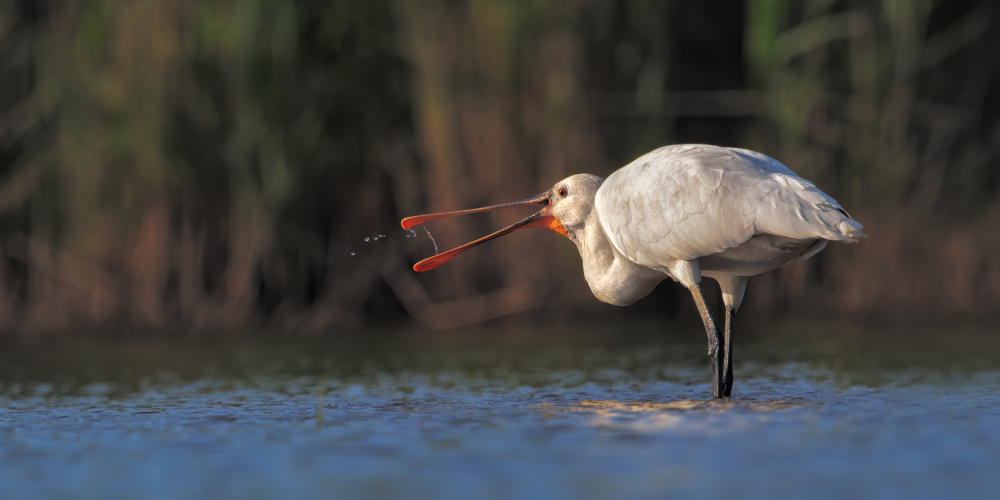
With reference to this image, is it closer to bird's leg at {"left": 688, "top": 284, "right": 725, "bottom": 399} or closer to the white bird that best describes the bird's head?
the white bird

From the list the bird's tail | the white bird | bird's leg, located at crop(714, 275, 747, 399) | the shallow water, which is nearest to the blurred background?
the shallow water

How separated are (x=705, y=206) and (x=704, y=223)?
8cm

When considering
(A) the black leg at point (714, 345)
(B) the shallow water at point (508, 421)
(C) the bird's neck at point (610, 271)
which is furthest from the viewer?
(C) the bird's neck at point (610, 271)

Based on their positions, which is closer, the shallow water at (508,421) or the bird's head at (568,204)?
the shallow water at (508,421)

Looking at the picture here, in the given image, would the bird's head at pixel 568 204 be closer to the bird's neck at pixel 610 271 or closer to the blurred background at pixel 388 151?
the bird's neck at pixel 610 271

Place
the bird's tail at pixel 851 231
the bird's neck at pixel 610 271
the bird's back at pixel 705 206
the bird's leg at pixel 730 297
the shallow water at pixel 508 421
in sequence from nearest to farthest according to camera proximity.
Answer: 1. the shallow water at pixel 508 421
2. the bird's tail at pixel 851 231
3. the bird's back at pixel 705 206
4. the bird's leg at pixel 730 297
5. the bird's neck at pixel 610 271

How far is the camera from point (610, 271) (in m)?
6.89

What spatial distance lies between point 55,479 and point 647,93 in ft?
21.0

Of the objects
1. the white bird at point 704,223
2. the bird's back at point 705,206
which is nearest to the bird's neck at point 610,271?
the white bird at point 704,223

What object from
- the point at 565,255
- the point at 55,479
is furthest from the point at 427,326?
the point at 55,479

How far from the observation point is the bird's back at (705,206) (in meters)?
5.68

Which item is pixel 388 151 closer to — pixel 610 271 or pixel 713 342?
pixel 610 271

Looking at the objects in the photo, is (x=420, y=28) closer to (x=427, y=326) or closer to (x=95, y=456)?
(x=427, y=326)

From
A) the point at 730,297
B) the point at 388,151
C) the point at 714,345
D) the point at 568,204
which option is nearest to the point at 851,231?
the point at 714,345
